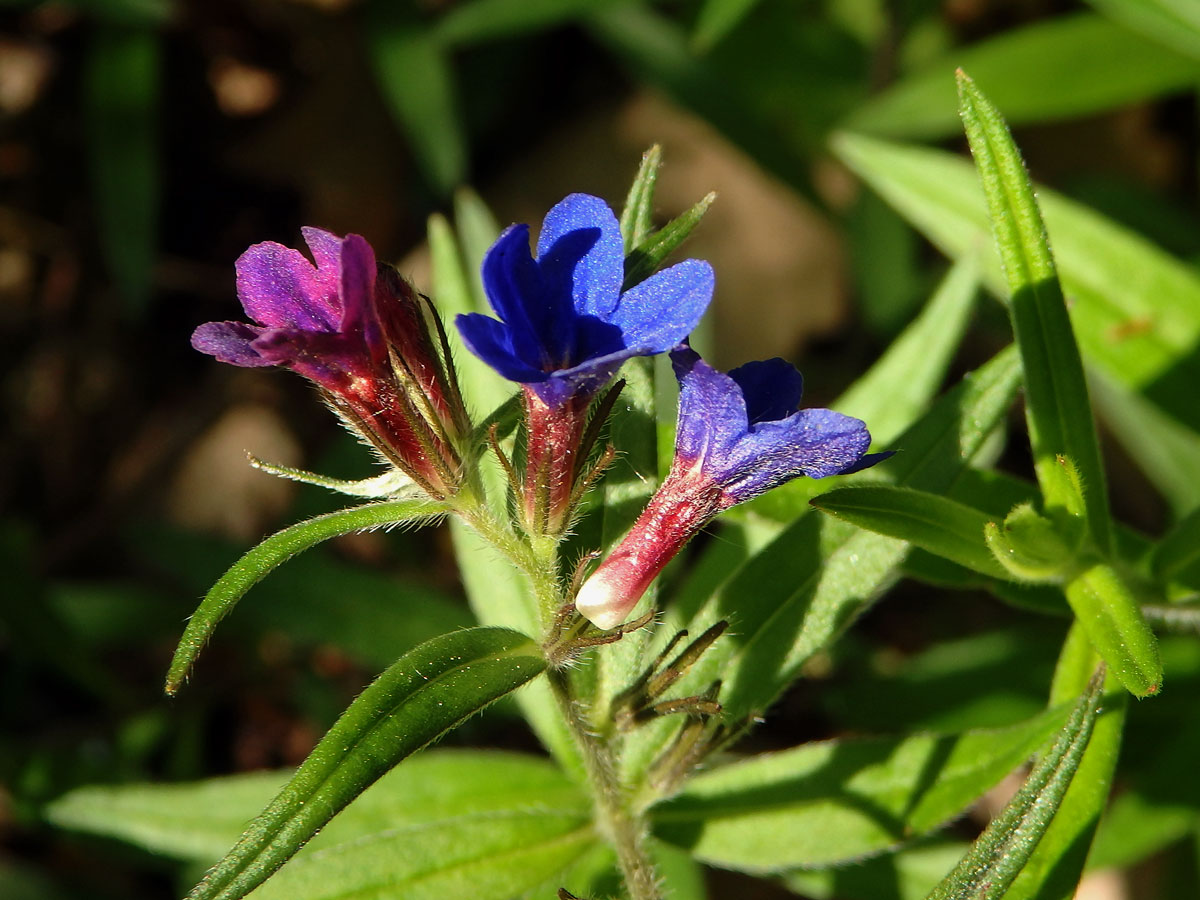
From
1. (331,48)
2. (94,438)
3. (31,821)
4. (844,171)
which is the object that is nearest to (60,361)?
(94,438)

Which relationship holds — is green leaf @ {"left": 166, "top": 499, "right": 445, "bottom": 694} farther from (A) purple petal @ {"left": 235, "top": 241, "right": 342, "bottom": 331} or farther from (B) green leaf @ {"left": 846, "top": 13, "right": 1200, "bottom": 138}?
(B) green leaf @ {"left": 846, "top": 13, "right": 1200, "bottom": 138}

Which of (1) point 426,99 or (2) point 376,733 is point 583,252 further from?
(1) point 426,99

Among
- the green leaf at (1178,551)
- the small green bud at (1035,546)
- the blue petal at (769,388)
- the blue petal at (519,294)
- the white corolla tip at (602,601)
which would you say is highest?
the blue petal at (519,294)

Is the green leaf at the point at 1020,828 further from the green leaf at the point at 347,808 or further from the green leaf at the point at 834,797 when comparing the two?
the green leaf at the point at 347,808

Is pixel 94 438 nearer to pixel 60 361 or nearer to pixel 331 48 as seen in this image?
pixel 60 361

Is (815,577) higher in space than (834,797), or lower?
higher

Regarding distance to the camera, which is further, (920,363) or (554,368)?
(920,363)

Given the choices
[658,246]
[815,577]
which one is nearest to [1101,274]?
[815,577]

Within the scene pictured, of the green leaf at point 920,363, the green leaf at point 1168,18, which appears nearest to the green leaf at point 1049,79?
the green leaf at point 1168,18
